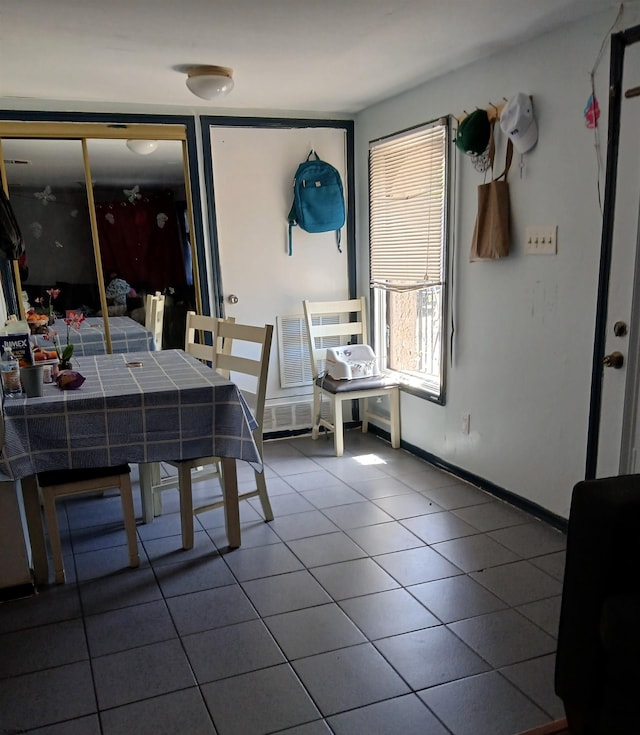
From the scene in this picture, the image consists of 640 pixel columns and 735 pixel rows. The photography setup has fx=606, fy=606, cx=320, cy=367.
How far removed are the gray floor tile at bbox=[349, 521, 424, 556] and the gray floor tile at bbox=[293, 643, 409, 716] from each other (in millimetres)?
666

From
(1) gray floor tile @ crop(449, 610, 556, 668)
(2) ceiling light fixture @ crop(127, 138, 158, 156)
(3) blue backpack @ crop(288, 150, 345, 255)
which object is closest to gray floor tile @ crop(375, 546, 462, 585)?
(1) gray floor tile @ crop(449, 610, 556, 668)

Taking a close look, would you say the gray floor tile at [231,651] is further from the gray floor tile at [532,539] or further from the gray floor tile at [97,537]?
the gray floor tile at [532,539]

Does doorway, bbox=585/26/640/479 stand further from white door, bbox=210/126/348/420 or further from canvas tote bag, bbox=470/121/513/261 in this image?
white door, bbox=210/126/348/420

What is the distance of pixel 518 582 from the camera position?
232cm

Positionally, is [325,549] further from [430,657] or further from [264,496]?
[430,657]

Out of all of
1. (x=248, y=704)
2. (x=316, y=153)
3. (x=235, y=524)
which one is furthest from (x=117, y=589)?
(x=316, y=153)

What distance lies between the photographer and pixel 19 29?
2.35 metres

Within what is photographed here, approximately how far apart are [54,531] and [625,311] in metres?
2.35

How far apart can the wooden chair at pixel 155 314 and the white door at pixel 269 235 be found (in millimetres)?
421

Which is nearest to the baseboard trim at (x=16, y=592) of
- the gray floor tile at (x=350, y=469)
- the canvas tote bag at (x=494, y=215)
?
the gray floor tile at (x=350, y=469)

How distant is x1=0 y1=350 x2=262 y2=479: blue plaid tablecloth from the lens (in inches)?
85.1

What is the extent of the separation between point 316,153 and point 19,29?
82.5 inches

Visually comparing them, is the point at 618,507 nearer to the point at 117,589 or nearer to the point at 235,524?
the point at 235,524

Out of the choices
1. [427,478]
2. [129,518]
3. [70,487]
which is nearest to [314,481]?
[427,478]
